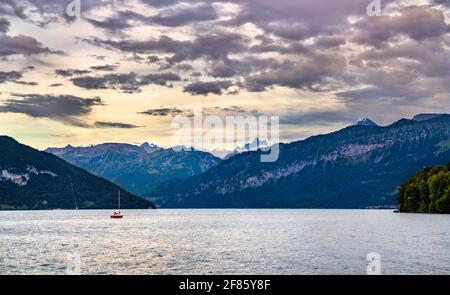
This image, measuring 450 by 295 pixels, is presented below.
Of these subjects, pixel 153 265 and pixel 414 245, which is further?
pixel 414 245

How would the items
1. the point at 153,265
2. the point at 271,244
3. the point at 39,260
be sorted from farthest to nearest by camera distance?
the point at 271,244, the point at 39,260, the point at 153,265

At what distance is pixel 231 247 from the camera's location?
132500 millimetres

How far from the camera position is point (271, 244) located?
5482 inches

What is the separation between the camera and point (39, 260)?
107 meters

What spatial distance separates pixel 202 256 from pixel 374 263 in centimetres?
3109
